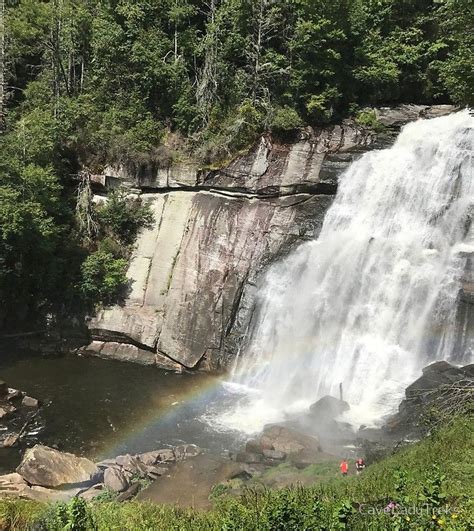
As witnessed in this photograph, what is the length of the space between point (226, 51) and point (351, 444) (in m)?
20.5

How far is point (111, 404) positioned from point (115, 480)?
5.44m

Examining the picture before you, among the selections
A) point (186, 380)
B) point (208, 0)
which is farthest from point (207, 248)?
point (208, 0)

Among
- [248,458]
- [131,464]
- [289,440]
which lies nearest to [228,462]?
[248,458]

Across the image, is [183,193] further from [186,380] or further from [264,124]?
[186,380]

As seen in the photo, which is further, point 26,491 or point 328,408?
point 328,408

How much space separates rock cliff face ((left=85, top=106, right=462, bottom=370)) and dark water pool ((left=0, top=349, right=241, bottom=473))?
138 cm

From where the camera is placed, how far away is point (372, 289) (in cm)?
1895

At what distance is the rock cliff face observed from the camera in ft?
71.3

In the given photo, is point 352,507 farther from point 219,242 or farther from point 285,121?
point 285,121

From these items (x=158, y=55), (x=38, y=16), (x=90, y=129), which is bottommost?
(x=90, y=129)

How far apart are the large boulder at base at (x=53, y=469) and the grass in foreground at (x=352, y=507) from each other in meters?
3.56

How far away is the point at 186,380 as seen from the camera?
2058cm

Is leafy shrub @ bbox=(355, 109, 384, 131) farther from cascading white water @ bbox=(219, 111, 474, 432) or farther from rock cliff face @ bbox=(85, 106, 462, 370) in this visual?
cascading white water @ bbox=(219, 111, 474, 432)

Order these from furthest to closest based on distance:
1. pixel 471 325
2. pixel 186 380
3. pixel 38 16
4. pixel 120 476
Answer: pixel 38 16, pixel 186 380, pixel 471 325, pixel 120 476
